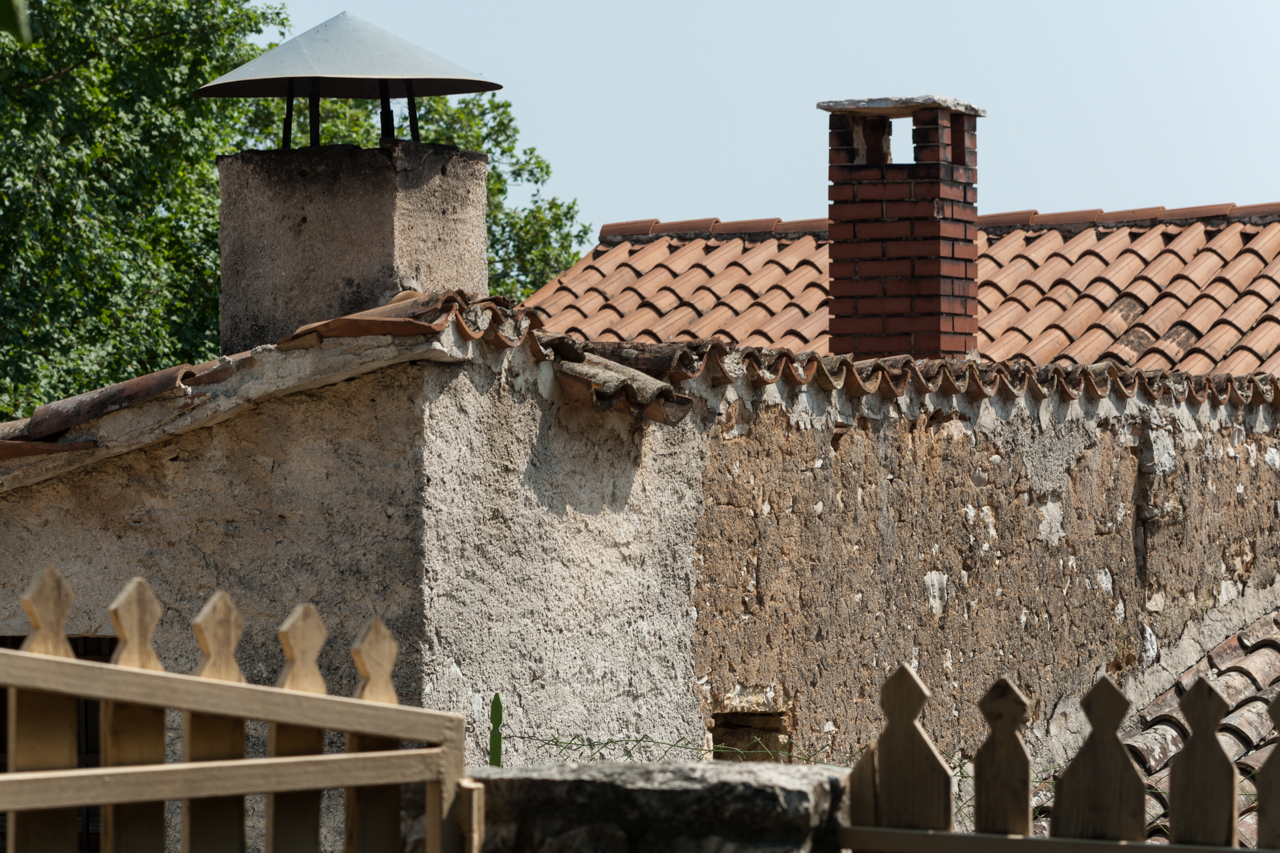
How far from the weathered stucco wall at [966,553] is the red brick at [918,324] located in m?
1.11

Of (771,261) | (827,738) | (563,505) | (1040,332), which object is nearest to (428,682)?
(563,505)

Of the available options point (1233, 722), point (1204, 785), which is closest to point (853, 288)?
point (1233, 722)

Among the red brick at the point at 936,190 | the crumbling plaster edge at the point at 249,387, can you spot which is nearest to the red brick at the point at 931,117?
the red brick at the point at 936,190

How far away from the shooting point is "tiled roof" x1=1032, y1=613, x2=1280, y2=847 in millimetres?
4637

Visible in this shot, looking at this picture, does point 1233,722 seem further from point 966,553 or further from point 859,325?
point 859,325

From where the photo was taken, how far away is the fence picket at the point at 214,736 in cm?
184

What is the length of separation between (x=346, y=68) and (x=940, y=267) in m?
3.12

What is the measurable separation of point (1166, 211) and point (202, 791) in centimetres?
855

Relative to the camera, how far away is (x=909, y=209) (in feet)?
22.6

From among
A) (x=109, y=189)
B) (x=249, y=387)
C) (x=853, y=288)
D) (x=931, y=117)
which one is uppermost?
(x=109, y=189)

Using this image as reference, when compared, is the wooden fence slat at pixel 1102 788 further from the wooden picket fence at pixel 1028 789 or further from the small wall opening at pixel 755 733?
the small wall opening at pixel 755 733

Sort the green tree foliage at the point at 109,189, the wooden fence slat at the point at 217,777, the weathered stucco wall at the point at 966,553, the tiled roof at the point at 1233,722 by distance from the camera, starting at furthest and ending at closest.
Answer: the green tree foliage at the point at 109,189, the tiled roof at the point at 1233,722, the weathered stucco wall at the point at 966,553, the wooden fence slat at the point at 217,777

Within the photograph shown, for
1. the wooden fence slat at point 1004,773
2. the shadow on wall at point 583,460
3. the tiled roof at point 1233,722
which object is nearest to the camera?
the wooden fence slat at point 1004,773

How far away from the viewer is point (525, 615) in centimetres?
348
